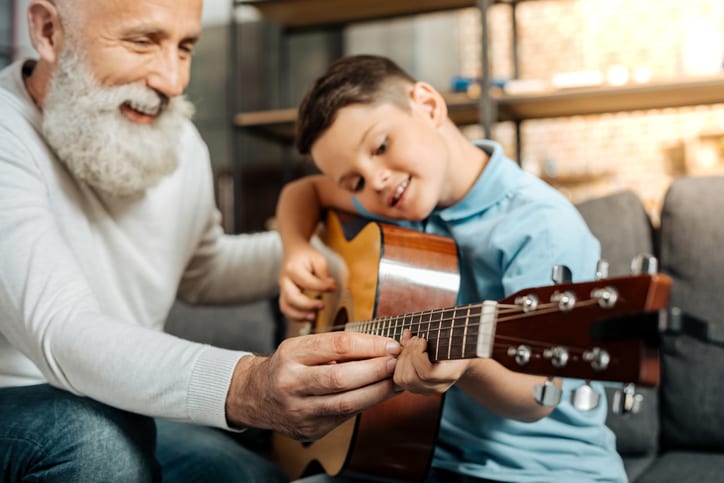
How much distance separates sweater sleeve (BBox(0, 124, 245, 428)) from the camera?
3.29 ft

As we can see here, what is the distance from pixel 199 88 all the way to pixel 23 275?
12.9ft

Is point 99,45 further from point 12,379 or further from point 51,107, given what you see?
Result: point 12,379

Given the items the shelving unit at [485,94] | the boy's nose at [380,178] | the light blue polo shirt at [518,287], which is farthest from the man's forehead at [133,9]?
the shelving unit at [485,94]

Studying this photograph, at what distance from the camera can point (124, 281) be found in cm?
150

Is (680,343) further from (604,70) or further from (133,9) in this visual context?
(604,70)

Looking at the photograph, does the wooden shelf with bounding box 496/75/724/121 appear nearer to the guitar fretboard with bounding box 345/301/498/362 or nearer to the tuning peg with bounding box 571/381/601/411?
the guitar fretboard with bounding box 345/301/498/362

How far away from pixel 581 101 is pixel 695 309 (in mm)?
1554

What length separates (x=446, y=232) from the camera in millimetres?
1359

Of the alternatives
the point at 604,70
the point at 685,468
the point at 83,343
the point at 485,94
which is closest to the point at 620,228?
the point at 685,468

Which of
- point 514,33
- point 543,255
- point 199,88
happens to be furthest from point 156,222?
point 199,88

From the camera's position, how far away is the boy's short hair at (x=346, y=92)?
1.32 metres

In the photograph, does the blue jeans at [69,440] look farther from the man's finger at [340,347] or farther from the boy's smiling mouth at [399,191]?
the boy's smiling mouth at [399,191]

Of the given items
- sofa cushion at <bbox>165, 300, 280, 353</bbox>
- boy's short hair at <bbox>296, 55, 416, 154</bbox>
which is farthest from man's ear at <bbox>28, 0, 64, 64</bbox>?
sofa cushion at <bbox>165, 300, 280, 353</bbox>

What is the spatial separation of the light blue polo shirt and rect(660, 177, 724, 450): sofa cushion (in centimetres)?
53
